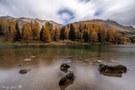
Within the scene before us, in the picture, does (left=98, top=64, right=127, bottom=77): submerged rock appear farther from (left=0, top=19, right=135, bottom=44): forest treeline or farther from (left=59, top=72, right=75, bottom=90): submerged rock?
(left=0, top=19, right=135, bottom=44): forest treeline

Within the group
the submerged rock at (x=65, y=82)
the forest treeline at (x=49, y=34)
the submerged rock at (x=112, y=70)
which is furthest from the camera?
the forest treeline at (x=49, y=34)

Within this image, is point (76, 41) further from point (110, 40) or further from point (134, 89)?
point (134, 89)

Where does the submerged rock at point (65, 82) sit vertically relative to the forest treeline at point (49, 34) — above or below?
below

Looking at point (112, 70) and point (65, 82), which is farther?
point (112, 70)

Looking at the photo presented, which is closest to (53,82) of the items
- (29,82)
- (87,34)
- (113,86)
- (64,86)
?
(64,86)

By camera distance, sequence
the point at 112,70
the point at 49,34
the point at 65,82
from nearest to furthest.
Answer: the point at 65,82 → the point at 112,70 → the point at 49,34

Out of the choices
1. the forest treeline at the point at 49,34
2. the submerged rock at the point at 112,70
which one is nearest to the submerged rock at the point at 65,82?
the submerged rock at the point at 112,70

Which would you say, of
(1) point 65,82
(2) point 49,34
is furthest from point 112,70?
(2) point 49,34

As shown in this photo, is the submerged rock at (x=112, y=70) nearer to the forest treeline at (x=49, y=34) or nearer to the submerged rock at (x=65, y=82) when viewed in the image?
the submerged rock at (x=65, y=82)

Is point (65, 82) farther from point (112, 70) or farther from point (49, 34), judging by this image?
point (49, 34)

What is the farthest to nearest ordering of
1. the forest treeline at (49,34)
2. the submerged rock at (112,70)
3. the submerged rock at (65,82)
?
the forest treeline at (49,34) < the submerged rock at (112,70) < the submerged rock at (65,82)

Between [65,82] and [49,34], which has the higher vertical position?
[49,34]

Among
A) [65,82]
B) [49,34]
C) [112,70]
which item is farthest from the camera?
[49,34]

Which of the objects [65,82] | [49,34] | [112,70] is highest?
[49,34]
